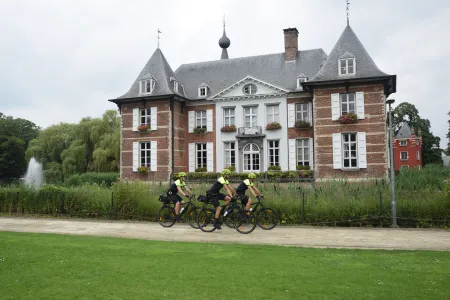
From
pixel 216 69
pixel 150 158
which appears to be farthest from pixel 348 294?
pixel 216 69

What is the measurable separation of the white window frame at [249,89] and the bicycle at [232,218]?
17.4 metres

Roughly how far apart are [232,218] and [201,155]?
59.1 feet

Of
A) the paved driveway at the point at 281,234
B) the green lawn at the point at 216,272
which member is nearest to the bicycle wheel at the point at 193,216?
the paved driveway at the point at 281,234

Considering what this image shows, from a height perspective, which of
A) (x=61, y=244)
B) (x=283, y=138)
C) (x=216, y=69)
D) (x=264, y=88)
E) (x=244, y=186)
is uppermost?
(x=216, y=69)

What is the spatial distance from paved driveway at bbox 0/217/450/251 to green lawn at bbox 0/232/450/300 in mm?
1167

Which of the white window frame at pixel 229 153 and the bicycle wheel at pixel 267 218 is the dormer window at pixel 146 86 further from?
the bicycle wheel at pixel 267 218

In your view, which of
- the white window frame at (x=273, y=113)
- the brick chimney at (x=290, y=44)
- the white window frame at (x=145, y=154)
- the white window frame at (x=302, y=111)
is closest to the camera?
the white window frame at (x=302, y=111)

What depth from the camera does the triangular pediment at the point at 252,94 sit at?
27.4 m

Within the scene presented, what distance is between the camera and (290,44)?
96.6 feet

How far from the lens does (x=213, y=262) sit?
6859 mm

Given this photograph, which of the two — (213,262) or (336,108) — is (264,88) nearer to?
(336,108)

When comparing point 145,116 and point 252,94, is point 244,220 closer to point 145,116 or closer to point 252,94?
point 252,94

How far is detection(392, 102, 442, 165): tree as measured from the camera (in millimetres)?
59531

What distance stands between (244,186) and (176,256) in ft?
13.9
